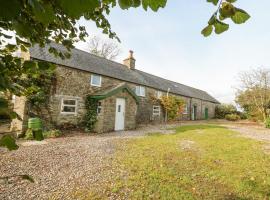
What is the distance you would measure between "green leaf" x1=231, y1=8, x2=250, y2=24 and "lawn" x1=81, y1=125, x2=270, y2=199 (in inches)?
168

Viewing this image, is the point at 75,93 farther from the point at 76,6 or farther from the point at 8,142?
the point at 76,6

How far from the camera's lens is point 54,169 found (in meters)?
6.07

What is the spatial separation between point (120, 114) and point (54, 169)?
30.9 ft

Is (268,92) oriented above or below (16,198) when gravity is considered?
above

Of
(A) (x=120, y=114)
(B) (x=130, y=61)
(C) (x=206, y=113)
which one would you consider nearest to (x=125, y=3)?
(A) (x=120, y=114)

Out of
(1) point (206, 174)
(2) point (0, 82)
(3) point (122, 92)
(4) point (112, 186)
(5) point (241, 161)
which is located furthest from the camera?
(3) point (122, 92)

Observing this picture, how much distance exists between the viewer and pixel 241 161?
7.41 meters

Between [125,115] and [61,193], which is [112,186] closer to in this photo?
[61,193]

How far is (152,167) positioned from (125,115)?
30.8 feet

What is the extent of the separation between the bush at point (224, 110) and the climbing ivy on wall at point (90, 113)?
96.4 feet

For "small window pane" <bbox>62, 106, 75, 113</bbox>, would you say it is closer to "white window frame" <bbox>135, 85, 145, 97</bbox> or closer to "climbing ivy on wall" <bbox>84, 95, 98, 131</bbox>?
"climbing ivy on wall" <bbox>84, 95, 98, 131</bbox>

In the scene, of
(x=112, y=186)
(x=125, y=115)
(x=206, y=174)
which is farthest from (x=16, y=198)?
(x=125, y=115)

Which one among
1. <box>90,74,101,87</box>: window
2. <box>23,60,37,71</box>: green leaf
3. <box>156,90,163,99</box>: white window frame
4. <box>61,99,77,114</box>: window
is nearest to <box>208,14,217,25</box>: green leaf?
<box>23,60,37,71</box>: green leaf

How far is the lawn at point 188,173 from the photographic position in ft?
15.7
